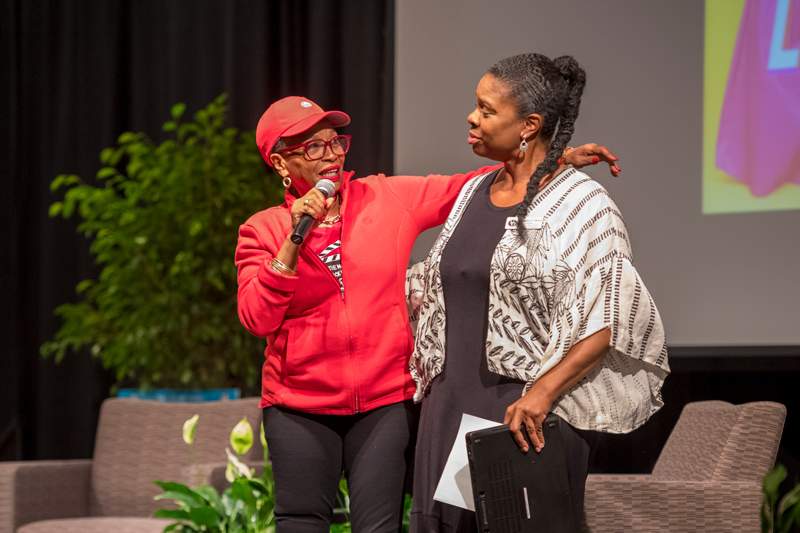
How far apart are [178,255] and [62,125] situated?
167 cm

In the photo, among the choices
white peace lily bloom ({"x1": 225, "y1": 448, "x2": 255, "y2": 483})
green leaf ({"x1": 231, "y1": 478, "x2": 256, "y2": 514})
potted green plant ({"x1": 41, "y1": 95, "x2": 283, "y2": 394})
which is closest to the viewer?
green leaf ({"x1": 231, "y1": 478, "x2": 256, "y2": 514})

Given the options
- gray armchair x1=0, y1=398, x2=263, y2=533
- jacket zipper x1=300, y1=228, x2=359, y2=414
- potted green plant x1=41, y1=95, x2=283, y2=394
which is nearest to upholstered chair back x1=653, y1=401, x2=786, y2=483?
jacket zipper x1=300, y1=228, x2=359, y2=414

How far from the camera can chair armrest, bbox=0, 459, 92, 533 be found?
287 cm

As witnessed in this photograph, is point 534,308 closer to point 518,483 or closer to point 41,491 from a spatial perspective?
point 518,483

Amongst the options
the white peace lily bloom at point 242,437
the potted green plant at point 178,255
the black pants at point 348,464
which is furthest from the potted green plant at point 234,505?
the potted green plant at point 178,255

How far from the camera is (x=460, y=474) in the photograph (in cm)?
138

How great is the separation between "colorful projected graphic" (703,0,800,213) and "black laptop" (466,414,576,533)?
1995 mm

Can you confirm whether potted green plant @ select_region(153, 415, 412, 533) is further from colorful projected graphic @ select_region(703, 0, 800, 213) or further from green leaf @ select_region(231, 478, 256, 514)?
colorful projected graphic @ select_region(703, 0, 800, 213)

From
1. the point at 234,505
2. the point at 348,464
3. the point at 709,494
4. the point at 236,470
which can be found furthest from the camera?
the point at 236,470

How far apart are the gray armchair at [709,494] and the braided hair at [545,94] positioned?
0.95m

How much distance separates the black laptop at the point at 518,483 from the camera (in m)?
1.29

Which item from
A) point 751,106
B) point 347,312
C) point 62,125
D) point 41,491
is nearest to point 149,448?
point 41,491

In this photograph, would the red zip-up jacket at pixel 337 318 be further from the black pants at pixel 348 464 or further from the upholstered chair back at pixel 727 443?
the upholstered chair back at pixel 727 443

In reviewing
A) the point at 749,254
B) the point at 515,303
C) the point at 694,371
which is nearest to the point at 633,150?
the point at 749,254
